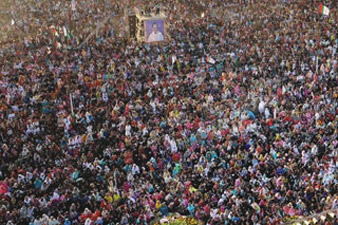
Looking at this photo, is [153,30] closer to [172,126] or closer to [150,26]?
[150,26]

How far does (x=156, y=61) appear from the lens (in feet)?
99.3

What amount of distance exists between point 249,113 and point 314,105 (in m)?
3.15

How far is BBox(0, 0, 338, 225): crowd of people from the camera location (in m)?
18.3

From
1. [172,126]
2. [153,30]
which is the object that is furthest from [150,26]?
[172,126]

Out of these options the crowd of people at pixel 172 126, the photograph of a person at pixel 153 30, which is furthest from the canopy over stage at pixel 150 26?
the crowd of people at pixel 172 126

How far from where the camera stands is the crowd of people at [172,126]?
18312mm

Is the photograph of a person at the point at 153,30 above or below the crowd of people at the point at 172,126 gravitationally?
above

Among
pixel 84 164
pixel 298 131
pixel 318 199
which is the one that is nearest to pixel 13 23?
pixel 84 164

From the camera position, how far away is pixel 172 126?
23.3 meters

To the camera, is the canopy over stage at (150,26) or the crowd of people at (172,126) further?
the canopy over stage at (150,26)

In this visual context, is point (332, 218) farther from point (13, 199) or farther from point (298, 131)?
point (13, 199)

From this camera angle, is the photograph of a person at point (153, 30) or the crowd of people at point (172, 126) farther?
the photograph of a person at point (153, 30)

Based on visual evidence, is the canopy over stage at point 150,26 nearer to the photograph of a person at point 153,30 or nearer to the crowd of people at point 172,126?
the photograph of a person at point 153,30

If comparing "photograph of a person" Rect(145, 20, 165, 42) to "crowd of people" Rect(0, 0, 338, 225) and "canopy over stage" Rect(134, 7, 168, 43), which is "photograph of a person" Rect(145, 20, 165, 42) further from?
"crowd of people" Rect(0, 0, 338, 225)
